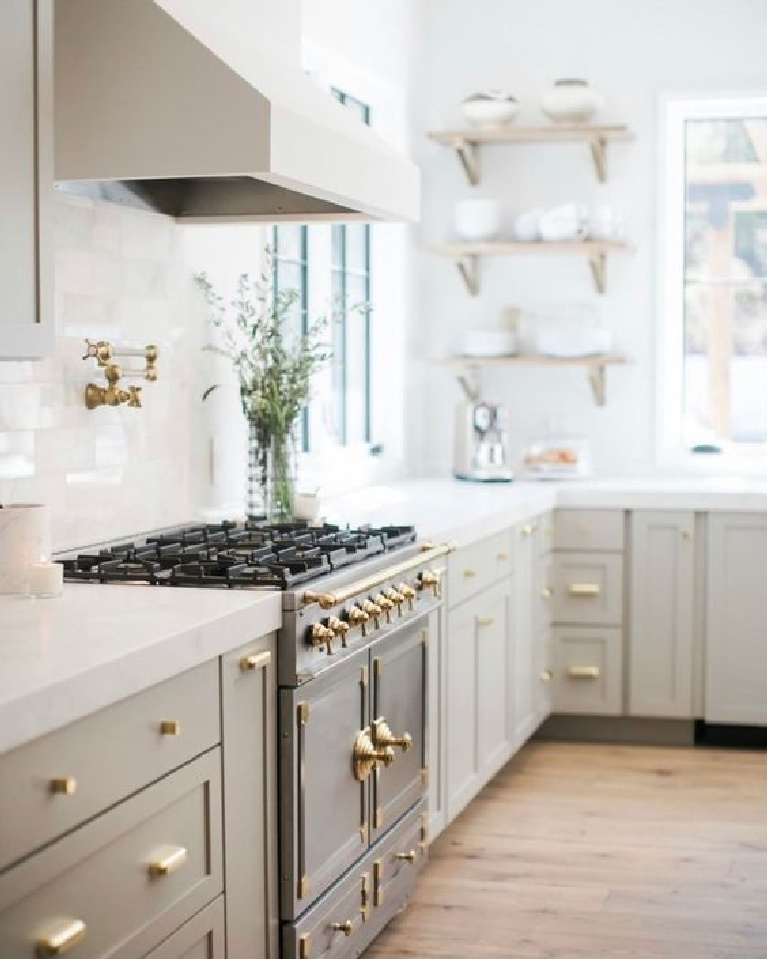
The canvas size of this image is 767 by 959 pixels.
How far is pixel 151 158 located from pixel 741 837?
2.45m

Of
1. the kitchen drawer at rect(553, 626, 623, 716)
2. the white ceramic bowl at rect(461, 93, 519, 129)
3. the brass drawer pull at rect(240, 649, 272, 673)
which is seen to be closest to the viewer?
the brass drawer pull at rect(240, 649, 272, 673)

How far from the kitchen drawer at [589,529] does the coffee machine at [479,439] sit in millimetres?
329

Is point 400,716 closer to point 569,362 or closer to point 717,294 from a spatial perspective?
point 569,362

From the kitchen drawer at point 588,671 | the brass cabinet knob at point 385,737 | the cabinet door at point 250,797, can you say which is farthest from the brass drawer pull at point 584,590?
the cabinet door at point 250,797

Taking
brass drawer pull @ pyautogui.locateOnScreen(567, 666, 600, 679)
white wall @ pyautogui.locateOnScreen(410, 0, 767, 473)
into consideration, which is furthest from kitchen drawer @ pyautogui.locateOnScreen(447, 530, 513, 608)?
white wall @ pyautogui.locateOnScreen(410, 0, 767, 473)

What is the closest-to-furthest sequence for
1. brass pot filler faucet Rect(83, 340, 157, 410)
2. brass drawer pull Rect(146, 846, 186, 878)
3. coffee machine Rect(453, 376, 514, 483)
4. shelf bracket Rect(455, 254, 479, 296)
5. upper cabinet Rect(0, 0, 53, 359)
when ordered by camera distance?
brass drawer pull Rect(146, 846, 186, 878), upper cabinet Rect(0, 0, 53, 359), brass pot filler faucet Rect(83, 340, 157, 410), coffee machine Rect(453, 376, 514, 483), shelf bracket Rect(455, 254, 479, 296)

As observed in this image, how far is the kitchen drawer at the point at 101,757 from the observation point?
179cm

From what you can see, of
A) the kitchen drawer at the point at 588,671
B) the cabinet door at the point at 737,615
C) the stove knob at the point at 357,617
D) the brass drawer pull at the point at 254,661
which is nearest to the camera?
the brass drawer pull at the point at 254,661

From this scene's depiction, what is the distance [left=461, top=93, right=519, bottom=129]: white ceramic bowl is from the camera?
18.4ft

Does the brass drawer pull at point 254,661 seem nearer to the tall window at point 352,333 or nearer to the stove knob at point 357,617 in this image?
the stove knob at point 357,617

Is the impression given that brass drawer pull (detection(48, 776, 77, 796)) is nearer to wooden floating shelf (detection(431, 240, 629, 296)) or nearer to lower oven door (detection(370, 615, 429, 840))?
lower oven door (detection(370, 615, 429, 840))

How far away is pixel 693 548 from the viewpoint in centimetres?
518

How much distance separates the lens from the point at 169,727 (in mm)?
2193

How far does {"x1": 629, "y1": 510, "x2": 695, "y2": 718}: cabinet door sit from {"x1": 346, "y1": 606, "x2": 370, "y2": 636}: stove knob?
2.36 m
